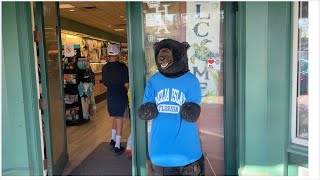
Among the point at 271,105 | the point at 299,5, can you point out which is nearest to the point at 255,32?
the point at 299,5

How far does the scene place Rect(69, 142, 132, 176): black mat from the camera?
371cm

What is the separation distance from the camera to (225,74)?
2.82m

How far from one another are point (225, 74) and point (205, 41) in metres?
0.35

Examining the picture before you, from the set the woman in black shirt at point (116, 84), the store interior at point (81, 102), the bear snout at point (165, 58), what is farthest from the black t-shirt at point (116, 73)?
the bear snout at point (165, 58)

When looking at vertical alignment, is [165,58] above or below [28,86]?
above

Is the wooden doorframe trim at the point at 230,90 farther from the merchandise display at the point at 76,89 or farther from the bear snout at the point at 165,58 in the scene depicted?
the merchandise display at the point at 76,89

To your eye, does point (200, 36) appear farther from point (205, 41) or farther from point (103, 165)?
point (103, 165)

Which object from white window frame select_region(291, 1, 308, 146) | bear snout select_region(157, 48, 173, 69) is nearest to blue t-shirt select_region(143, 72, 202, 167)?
bear snout select_region(157, 48, 173, 69)

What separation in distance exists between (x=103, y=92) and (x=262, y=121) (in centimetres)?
783

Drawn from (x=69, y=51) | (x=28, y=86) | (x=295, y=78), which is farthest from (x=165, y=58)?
(x=69, y=51)

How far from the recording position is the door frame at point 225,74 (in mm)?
2768

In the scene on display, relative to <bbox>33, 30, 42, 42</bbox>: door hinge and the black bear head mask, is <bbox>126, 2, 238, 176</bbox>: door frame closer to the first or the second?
the black bear head mask

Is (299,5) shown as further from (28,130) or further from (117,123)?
(117,123)

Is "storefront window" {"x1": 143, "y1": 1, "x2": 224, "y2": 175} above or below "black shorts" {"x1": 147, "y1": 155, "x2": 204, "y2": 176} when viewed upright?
above
